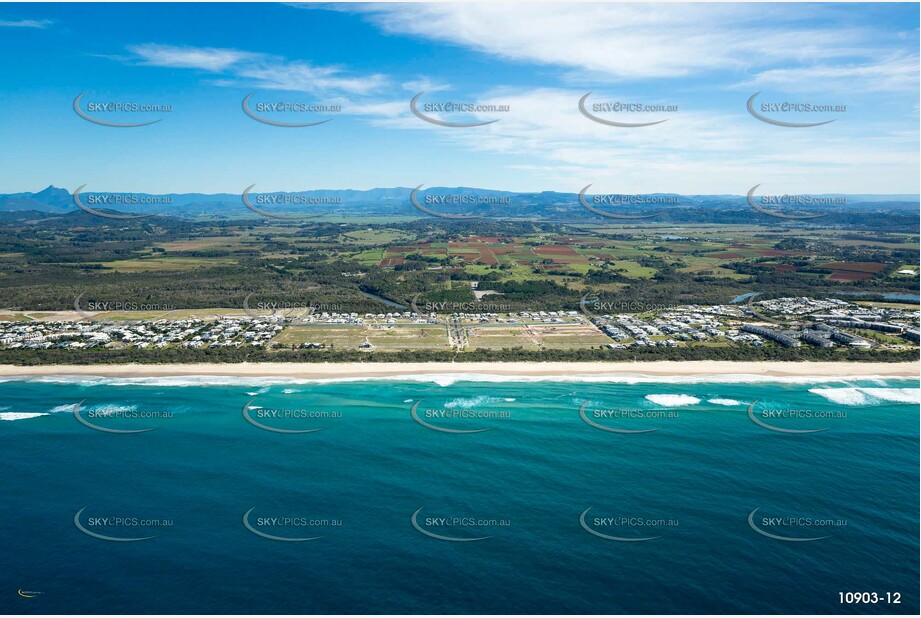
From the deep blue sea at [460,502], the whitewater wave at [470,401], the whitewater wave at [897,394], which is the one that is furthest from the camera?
the whitewater wave at [897,394]

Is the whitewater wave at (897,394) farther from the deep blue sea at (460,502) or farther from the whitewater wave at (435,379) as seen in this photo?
the whitewater wave at (435,379)

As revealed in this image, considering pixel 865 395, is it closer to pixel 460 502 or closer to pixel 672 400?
pixel 672 400

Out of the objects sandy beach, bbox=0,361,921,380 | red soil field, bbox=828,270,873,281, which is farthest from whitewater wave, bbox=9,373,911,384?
red soil field, bbox=828,270,873,281

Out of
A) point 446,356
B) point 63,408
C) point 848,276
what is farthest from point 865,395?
point 63,408

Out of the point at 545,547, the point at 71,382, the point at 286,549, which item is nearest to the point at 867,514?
the point at 545,547

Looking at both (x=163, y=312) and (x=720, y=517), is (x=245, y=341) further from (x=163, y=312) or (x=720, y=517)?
(x=720, y=517)

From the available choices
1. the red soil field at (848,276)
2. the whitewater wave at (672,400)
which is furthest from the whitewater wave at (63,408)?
the red soil field at (848,276)
